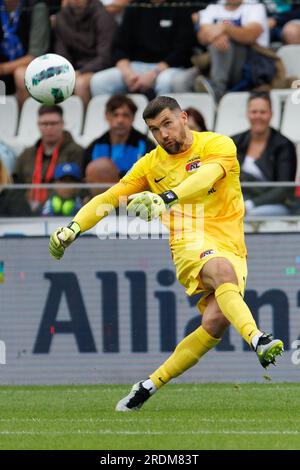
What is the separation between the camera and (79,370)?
40.5 ft

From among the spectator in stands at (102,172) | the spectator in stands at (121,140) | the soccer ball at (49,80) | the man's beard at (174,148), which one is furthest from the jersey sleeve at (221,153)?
the spectator in stands at (121,140)

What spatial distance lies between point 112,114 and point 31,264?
234 centimetres

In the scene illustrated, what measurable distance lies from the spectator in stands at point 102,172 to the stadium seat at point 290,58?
116 inches

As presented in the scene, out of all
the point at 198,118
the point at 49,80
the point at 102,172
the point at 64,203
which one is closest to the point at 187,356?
the point at 49,80

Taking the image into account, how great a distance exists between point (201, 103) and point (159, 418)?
6.62 metres

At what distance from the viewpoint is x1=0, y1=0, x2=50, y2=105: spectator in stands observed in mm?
15742

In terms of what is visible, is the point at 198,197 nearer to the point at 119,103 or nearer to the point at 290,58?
the point at 119,103

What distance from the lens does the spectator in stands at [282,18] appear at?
1527 cm

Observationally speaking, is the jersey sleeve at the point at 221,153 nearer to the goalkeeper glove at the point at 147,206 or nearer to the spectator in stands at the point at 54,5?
the goalkeeper glove at the point at 147,206

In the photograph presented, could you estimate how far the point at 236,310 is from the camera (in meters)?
8.71

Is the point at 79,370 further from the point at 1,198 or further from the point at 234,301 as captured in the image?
the point at 234,301

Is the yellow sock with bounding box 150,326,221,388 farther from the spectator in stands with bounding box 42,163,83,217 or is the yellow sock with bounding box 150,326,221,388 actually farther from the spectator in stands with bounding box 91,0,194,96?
the spectator in stands with bounding box 91,0,194,96

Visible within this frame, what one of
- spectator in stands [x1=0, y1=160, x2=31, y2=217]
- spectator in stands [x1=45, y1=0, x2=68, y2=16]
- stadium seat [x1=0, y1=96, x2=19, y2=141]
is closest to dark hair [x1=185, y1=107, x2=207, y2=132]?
spectator in stands [x1=0, y1=160, x2=31, y2=217]

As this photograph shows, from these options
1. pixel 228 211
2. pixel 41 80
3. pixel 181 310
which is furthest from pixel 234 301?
pixel 181 310
